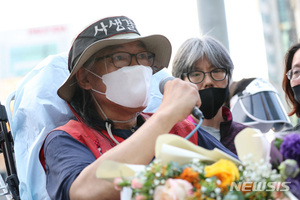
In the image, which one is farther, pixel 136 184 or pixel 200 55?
pixel 200 55

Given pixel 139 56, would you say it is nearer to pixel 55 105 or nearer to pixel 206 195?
pixel 55 105

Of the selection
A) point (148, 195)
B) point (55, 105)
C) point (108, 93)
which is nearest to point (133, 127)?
point (108, 93)

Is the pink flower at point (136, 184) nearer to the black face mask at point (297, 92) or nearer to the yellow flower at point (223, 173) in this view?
the yellow flower at point (223, 173)

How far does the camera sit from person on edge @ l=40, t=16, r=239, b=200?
234 cm

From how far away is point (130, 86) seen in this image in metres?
2.72

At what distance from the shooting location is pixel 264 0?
189 feet

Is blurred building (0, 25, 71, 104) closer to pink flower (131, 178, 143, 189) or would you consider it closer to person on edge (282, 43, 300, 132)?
person on edge (282, 43, 300, 132)

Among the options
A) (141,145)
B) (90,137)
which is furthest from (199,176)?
(90,137)

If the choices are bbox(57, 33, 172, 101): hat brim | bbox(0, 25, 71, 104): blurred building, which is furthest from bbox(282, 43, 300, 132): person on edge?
bbox(0, 25, 71, 104): blurred building

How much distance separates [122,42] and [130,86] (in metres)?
0.25

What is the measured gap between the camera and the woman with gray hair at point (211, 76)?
144 inches

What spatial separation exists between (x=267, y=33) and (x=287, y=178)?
2223 inches

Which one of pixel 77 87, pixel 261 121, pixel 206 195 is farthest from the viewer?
pixel 261 121

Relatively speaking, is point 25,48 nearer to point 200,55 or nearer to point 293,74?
point 200,55
